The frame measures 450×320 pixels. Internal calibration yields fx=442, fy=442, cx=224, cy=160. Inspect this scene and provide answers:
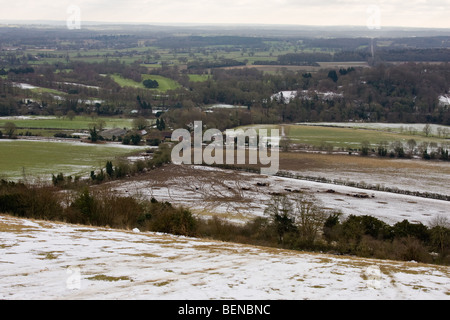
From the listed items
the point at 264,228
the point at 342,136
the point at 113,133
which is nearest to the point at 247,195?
the point at 264,228

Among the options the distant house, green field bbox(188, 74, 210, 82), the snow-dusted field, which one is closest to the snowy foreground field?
the snow-dusted field

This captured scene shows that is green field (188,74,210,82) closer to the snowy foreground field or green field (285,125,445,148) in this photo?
green field (285,125,445,148)

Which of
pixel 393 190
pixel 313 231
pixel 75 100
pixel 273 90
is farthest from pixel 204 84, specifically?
pixel 313 231

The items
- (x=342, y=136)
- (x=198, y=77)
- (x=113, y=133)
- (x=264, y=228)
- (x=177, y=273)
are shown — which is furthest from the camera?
(x=198, y=77)

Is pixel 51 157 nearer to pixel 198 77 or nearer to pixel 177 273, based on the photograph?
pixel 177 273

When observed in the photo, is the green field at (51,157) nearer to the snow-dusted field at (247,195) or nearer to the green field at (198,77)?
the snow-dusted field at (247,195)
